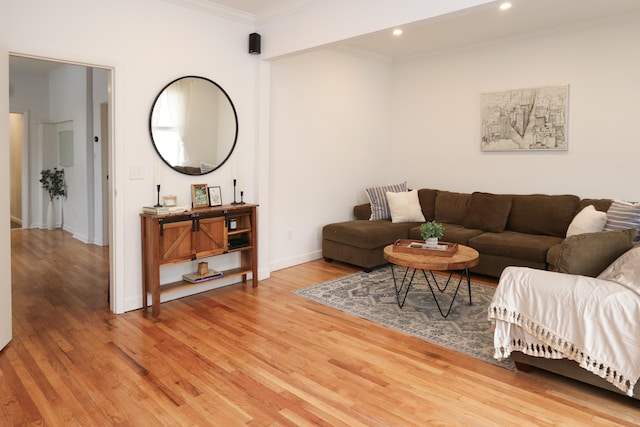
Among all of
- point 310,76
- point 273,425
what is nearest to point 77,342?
point 273,425

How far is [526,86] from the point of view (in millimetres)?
5137

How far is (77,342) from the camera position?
3064 mm

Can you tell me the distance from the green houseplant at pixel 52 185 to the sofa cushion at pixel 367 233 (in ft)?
15.4

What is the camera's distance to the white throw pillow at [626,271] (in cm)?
221

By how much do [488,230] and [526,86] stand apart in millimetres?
1730

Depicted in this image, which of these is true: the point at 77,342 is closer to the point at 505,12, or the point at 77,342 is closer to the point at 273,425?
the point at 273,425

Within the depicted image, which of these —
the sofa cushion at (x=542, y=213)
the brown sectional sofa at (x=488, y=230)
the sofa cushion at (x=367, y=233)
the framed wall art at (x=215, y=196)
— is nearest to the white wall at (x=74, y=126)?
the framed wall art at (x=215, y=196)

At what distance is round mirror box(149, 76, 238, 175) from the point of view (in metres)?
3.82

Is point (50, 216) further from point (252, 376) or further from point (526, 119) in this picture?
point (526, 119)

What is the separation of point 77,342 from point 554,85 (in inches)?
204

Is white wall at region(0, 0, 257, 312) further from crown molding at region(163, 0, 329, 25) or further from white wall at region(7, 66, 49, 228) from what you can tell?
white wall at region(7, 66, 49, 228)

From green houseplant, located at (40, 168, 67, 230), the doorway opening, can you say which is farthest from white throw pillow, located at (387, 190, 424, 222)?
green houseplant, located at (40, 168, 67, 230)

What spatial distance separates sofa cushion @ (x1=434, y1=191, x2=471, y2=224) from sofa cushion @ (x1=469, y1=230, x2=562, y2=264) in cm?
62

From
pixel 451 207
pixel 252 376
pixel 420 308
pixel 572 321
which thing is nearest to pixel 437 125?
pixel 451 207
